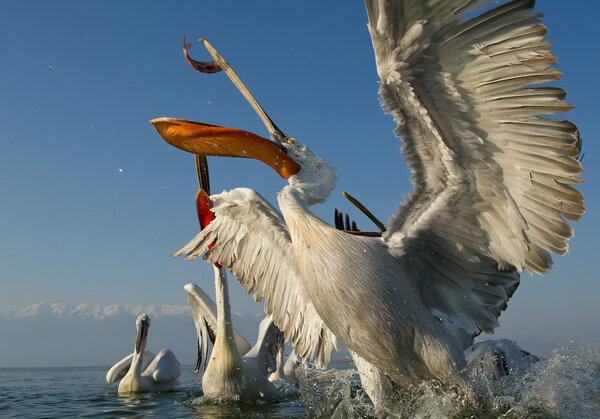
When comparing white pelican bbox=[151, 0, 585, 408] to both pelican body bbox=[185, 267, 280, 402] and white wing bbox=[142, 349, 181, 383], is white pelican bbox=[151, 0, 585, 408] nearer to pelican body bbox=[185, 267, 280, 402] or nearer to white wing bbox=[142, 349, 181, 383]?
pelican body bbox=[185, 267, 280, 402]

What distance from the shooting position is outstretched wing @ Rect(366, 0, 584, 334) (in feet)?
7.75

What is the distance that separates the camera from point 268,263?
4.21 m

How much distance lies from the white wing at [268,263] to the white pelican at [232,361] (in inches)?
46.4

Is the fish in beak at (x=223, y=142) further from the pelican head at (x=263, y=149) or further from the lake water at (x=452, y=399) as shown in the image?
the lake water at (x=452, y=399)

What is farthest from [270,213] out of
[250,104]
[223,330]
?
[223,330]

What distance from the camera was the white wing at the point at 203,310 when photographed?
22.1 feet

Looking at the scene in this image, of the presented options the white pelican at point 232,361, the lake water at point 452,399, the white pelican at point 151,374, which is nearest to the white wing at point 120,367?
the white pelican at point 151,374

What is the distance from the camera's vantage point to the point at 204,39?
13.7 feet

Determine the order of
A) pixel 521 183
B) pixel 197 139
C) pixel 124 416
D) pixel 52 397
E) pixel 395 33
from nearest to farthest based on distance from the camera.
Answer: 1. pixel 395 33
2. pixel 521 183
3. pixel 197 139
4. pixel 124 416
5. pixel 52 397

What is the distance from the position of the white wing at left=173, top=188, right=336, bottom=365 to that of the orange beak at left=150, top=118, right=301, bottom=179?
2.12ft

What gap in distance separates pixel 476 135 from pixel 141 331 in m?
7.98

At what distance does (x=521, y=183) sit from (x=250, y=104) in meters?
2.34

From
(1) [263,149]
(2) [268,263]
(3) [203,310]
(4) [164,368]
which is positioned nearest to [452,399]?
(2) [268,263]

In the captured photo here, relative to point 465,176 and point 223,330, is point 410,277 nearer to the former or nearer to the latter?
point 465,176
